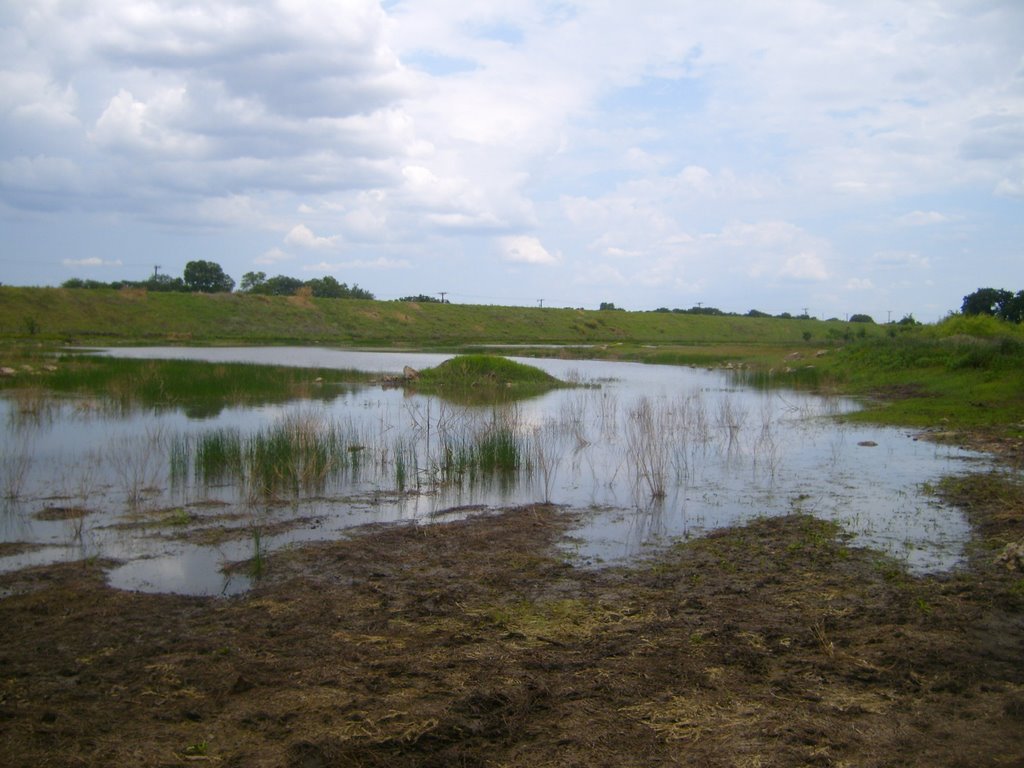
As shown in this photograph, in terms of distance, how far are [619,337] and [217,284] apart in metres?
44.3

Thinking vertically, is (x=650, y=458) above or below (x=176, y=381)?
below

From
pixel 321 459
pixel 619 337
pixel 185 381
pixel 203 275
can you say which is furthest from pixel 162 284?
pixel 321 459

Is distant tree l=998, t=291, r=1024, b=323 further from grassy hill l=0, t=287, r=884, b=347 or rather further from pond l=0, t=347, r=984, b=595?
pond l=0, t=347, r=984, b=595

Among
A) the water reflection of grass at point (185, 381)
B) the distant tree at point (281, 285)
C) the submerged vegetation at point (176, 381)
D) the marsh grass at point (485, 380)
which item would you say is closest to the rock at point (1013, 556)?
the marsh grass at point (485, 380)

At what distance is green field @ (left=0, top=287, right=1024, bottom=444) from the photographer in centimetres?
2053

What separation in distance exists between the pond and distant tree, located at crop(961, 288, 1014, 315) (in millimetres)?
32748

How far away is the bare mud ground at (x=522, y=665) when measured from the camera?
4.20m

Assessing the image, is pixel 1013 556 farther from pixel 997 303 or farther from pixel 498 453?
pixel 997 303

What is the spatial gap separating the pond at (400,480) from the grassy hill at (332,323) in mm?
35464

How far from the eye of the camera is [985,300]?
46.0 metres

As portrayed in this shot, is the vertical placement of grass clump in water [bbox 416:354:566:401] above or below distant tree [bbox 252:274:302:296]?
below

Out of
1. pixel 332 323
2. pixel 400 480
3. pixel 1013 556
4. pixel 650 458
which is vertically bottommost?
pixel 400 480

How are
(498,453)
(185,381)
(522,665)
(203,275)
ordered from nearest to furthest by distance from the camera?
1. (522,665)
2. (498,453)
3. (185,381)
4. (203,275)

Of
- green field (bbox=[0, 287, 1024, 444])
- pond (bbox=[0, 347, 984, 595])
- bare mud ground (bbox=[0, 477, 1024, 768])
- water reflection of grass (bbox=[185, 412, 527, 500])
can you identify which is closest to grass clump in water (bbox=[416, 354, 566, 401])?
pond (bbox=[0, 347, 984, 595])
